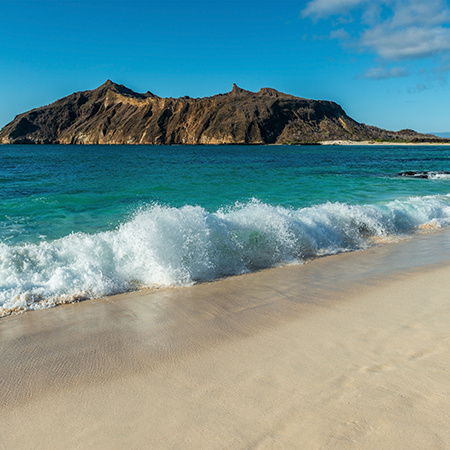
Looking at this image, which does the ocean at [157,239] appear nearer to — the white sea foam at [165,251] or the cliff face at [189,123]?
the white sea foam at [165,251]

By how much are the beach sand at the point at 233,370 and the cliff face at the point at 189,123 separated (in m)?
128

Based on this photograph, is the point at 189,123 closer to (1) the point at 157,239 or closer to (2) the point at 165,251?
(1) the point at 157,239

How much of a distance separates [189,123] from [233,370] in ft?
470

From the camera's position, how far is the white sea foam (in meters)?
5.71

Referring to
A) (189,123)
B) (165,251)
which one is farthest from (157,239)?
(189,123)

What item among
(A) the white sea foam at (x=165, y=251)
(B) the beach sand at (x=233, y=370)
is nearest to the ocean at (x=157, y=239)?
(A) the white sea foam at (x=165, y=251)

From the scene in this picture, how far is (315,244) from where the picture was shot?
8.24 m

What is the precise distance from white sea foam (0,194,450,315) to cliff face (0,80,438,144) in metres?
124

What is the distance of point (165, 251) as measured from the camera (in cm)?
666

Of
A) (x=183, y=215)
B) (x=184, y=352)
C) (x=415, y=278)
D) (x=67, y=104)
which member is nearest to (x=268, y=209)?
(x=183, y=215)

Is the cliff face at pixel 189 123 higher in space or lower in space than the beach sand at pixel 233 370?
higher

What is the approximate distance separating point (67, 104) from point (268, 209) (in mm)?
188992

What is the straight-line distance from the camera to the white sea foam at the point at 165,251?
5711 millimetres

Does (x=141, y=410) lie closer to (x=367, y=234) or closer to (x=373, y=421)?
(x=373, y=421)
